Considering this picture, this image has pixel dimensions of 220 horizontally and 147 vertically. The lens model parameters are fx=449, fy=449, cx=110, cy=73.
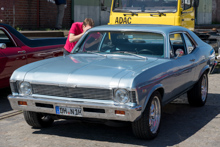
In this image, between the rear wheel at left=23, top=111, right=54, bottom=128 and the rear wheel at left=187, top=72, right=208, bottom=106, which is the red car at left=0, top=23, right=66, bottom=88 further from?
the rear wheel at left=187, top=72, right=208, bottom=106

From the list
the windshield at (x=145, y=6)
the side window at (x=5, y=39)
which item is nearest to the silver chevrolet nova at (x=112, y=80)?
the side window at (x=5, y=39)

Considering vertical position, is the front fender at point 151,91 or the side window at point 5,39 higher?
the side window at point 5,39

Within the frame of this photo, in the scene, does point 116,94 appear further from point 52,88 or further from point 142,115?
point 52,88

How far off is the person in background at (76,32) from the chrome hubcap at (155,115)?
3070 mm

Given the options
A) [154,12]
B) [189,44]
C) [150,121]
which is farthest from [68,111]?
[154,12]

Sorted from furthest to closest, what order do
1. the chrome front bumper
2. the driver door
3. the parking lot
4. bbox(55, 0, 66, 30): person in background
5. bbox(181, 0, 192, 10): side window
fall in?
1. bbox(55, 0, 66, 30): person in background
2. bbox(181, 0, 192, 10): side window
3. the driver door
4. the parking lot
5. the chrome front bumper

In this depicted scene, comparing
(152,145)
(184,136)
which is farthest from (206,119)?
(152,145)

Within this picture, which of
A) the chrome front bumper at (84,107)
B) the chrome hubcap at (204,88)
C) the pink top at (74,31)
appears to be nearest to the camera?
the chrome front bumper at (84,107)

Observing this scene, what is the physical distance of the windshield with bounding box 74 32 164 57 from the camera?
21.5 ft

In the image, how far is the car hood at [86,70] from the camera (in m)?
5.30

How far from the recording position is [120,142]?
562 centimetres

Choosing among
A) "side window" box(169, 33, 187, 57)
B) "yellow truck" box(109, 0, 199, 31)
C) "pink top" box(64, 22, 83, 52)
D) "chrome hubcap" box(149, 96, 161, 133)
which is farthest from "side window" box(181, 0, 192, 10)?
"chrome hubcap" box(149, 96, 161, 133)

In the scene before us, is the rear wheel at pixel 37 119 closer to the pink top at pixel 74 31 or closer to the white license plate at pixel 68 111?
the white license plate at pixel 68 111

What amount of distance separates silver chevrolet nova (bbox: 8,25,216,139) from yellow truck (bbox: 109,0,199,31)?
430cm
